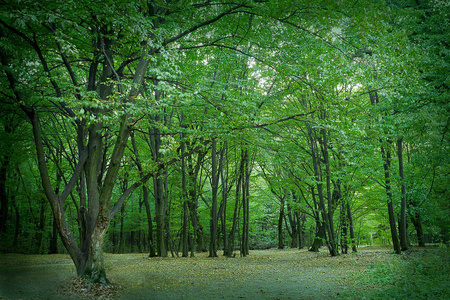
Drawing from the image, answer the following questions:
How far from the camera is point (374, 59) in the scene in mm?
6730

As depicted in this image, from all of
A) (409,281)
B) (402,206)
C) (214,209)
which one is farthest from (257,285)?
(402,206)

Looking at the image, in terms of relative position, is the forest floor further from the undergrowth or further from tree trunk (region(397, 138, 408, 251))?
tree trunk (region(397, 138, 408, 251))

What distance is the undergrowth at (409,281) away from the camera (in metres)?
5.07

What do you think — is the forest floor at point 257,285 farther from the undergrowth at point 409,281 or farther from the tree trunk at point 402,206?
the tree trunk at point 402,206

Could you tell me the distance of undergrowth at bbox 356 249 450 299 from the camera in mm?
5070

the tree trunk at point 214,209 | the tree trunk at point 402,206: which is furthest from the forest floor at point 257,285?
the tree trunk at point 214,209

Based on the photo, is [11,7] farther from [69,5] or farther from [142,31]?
[142,31]

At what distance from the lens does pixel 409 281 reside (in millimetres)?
6066

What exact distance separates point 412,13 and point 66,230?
11461 mm

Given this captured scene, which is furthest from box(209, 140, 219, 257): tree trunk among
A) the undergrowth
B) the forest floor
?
the undergrowth

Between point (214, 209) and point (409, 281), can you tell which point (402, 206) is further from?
point (214, 209)

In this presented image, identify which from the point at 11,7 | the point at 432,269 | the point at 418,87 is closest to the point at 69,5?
the point at 11,7

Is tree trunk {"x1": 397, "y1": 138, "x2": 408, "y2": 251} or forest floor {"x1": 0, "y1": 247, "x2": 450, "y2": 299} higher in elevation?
tree trunk {"x1": 397, "y1": 138, "x2": 408, "y2": 251}

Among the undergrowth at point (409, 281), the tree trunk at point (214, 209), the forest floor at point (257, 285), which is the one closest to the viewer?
the undergrowth at point (409, 281)
